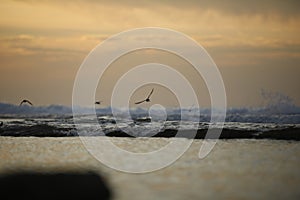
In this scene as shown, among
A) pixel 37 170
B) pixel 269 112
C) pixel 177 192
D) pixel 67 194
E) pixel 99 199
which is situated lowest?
pixel 177 192

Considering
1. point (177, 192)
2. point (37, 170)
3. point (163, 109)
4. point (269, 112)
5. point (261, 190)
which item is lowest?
point (261, 190)

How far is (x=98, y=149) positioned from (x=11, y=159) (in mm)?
4873

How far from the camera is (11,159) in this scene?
1738cm

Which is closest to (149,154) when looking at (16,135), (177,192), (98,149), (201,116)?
(98,149)

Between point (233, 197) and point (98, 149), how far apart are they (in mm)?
11485

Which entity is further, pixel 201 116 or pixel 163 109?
pixel 163 109

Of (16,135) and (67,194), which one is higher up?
(16,135)

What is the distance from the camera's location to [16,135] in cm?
3016

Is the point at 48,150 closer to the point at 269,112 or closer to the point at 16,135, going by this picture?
the point at 16,135

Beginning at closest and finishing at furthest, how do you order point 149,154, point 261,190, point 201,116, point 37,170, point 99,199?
point 99,199, point 261,190, point 37,170, point 149,154, point 201,116

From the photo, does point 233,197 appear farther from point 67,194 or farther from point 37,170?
point 37,170

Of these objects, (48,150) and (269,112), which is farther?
(269,112)

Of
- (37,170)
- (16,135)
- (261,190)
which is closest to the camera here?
(261,190)

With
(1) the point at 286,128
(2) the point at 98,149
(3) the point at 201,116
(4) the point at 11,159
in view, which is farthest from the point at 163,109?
(4) the point at 11,159
